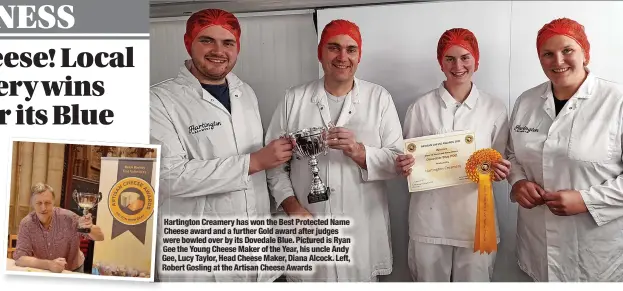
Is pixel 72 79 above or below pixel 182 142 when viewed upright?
above

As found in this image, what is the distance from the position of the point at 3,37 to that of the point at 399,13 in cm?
127

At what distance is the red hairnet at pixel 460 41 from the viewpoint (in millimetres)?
1891

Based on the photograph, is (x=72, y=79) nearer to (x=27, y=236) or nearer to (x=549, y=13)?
(x=27, y=236)

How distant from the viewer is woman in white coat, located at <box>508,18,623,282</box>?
181 centimetres

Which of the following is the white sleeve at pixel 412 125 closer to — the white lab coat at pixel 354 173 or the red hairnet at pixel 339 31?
the white lab coat at pixel 354 173

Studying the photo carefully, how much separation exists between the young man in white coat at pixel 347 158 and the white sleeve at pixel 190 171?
A: 0.37 feet

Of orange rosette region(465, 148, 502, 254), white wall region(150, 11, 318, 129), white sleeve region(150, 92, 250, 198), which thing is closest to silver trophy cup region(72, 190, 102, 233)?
white sleeve region(150, 92, 250, 198)

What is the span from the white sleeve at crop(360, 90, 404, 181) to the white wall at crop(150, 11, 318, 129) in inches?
10.6

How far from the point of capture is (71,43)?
1.92m

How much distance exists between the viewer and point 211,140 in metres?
1.88

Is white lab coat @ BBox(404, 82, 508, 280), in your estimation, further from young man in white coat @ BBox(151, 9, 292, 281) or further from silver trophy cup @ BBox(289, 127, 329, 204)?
young man in white coat @ BBox(151, 9, 292, 281)

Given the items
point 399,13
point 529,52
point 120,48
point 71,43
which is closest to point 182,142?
point 120,48

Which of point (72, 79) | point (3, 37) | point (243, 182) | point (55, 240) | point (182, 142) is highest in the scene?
point (3, 37)

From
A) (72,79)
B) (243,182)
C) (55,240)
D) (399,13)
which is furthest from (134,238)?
(399,13)
